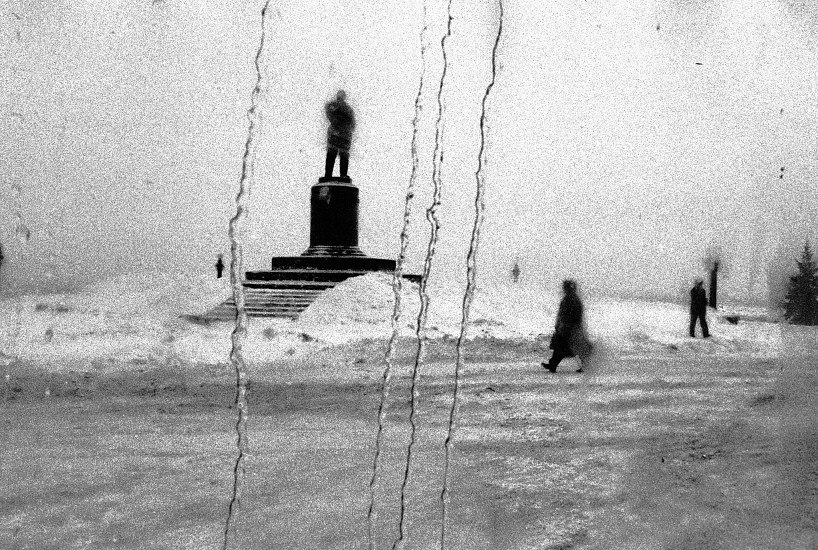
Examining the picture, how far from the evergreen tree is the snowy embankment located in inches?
133

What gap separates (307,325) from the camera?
38.5 ft

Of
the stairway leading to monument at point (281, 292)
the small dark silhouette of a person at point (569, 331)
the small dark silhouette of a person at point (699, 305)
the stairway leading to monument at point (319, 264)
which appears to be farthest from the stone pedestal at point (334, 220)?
the small dark silhouette of a person at point (569, 331)

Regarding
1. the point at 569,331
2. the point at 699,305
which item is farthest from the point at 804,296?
the point at 569,331

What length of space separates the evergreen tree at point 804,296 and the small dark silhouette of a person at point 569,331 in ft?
40.0

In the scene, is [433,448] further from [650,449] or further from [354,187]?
[354,187]

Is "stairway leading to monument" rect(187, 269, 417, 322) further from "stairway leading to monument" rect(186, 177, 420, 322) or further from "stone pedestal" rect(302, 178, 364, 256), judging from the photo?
"stone pedestal" rect(302, 178, 364, 256)

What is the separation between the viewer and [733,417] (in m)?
5.09

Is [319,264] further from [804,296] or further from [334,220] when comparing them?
[804,296]

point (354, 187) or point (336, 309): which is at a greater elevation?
point (354, 187)

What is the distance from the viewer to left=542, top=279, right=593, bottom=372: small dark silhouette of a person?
798 cm

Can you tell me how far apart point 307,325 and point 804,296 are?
14.1 m

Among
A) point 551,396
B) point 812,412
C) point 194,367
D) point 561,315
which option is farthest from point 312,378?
point 812,412

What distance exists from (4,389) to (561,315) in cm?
606

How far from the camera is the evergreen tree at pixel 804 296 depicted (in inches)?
706
